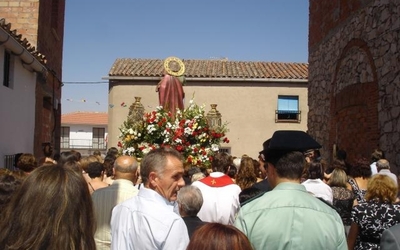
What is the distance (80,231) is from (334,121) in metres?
12.6

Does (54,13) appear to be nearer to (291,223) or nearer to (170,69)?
(170,69)

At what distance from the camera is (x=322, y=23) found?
15.1 metres

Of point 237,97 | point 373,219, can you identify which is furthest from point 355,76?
point 237,97

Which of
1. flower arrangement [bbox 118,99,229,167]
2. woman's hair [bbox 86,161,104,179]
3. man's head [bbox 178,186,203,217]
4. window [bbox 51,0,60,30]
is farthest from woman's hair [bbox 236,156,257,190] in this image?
window [bbox 51,0,60,30]

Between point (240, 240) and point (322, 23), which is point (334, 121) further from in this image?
point (240, 240)

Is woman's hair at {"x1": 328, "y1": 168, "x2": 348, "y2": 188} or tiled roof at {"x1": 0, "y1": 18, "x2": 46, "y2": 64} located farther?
tiled roof at {"x1": 0, "y1": 18, "x2": 46, "y2": 64}

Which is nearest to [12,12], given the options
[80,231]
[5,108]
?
[5,108]

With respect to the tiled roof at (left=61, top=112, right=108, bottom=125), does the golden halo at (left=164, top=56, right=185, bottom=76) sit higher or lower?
lower

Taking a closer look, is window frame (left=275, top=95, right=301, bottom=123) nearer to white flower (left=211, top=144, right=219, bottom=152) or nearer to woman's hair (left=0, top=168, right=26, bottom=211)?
white flower (left=211, top=144, right=219, bottom=152)

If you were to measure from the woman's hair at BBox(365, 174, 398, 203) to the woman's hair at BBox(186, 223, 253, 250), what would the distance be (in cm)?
291

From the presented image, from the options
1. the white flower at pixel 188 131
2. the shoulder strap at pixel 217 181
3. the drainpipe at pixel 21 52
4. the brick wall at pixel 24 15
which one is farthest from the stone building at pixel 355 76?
the brick wall at pixel 24 15

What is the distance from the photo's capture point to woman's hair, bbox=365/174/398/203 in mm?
4629

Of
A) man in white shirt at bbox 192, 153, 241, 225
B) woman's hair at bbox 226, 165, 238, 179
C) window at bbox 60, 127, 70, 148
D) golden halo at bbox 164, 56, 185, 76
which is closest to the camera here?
man in white shirt at bbox 192, 153, 241, 225

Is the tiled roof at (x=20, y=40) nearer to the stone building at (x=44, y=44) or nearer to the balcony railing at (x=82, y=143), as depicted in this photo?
the stone building at (x=44, y=44)
